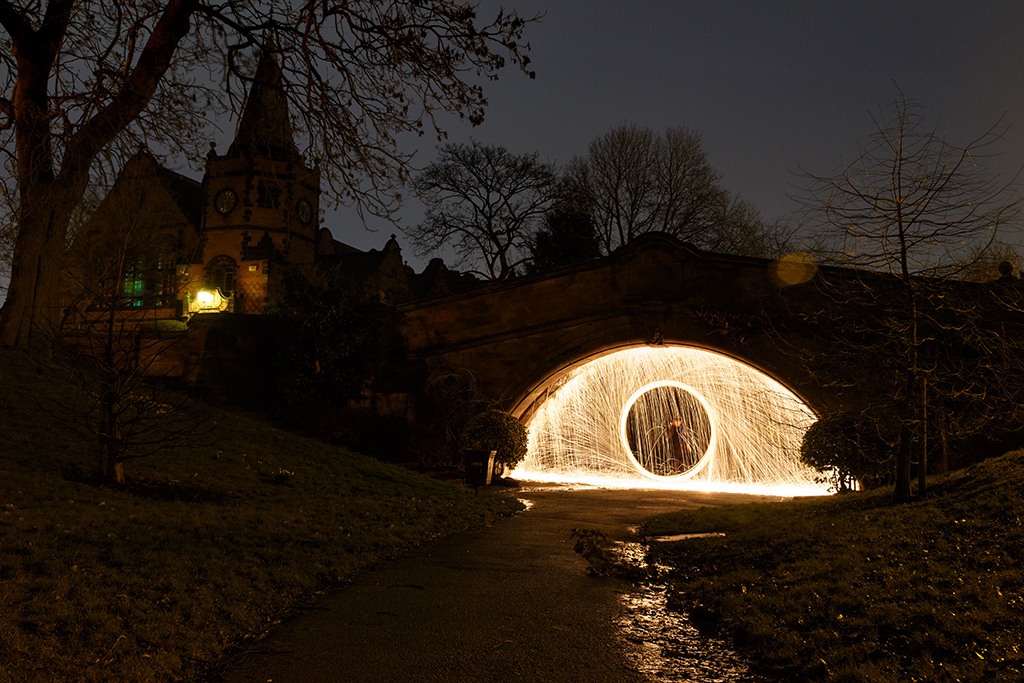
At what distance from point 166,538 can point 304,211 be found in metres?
37.7

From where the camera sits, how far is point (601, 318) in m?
21.0

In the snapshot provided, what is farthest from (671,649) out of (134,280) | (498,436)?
(134,280)

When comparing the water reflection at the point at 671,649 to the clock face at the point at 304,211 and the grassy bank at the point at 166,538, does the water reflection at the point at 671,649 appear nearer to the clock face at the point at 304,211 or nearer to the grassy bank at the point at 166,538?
the grassy bank at the point at 166,538

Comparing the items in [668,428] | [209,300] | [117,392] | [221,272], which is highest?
[221,272]

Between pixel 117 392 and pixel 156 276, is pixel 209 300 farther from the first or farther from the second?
pixel 117 392

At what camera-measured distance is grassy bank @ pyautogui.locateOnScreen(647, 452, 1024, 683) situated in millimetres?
4621

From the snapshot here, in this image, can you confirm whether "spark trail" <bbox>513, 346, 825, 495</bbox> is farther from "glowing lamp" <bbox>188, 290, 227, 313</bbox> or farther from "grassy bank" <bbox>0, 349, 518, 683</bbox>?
"glowing lamp" <bbox>188, 290, 227, 313</bbox>

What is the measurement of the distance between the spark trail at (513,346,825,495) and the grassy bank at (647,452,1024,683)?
10819 mm

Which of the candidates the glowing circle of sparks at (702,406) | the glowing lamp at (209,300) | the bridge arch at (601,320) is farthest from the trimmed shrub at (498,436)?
the glowing lamp at (209,300)

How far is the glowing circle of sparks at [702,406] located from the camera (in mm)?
21859

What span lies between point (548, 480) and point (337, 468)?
9.72 metres

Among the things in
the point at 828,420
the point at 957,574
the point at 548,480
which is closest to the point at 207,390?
the point at 548,480

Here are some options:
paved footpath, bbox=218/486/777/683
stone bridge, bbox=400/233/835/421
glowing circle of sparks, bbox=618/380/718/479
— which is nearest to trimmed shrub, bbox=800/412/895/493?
stone bridge, bbox=400/233/835/421

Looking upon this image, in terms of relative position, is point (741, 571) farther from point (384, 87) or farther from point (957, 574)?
point (384, 87)
